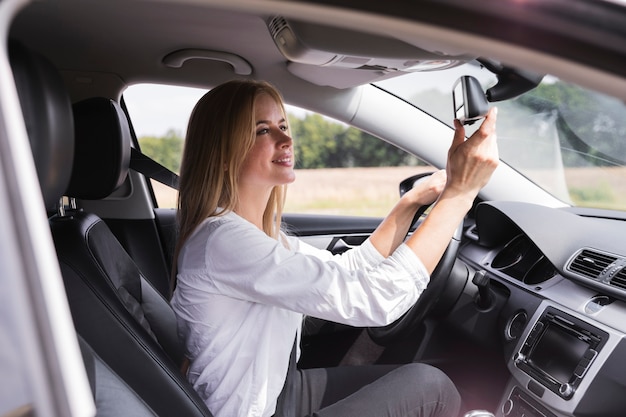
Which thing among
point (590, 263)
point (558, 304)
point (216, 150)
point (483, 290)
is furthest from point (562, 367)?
point (216, 150)

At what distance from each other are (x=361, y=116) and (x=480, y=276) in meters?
0.72

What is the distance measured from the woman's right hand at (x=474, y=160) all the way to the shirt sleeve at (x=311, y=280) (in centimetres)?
19

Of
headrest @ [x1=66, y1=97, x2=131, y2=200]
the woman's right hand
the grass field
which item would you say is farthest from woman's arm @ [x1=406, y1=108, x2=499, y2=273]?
the grass field

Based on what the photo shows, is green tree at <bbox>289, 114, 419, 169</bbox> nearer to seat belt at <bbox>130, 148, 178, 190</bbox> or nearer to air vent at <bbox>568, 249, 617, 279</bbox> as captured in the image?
seat belt at <bbox>130, 148, 178, 190</bbox>

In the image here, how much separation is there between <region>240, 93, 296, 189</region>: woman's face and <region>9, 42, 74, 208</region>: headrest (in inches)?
28.9

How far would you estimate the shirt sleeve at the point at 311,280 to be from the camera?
140 cm

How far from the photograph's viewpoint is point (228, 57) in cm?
218

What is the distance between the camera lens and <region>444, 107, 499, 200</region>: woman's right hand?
1.43 meters

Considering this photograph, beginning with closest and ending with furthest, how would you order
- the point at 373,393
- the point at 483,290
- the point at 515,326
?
the point at 373,393 → the point at 515,326 → the point at 483,290

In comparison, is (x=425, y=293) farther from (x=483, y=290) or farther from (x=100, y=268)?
(x=100, y=268)

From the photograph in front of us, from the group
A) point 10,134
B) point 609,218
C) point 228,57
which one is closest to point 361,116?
point 228,57

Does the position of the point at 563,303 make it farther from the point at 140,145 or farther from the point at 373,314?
the point at 140,145

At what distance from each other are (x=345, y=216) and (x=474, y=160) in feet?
5.19

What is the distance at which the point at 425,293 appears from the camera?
85.4 inches
